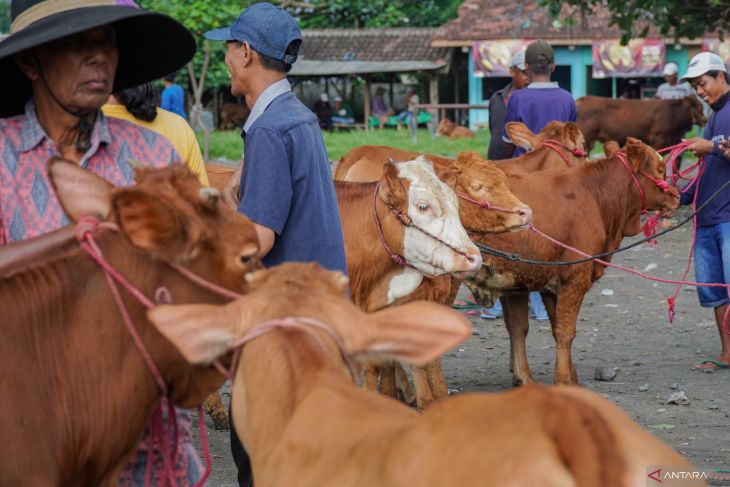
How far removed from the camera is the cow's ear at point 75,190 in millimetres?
2965

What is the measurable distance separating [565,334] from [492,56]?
2953 cm

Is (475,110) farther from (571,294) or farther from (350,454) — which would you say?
(350,454)

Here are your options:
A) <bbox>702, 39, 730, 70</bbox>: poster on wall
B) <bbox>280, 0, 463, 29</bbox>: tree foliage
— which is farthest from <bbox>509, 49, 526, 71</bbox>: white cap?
<bbox>280, 0, 463, 29</bbox>: tree foliage

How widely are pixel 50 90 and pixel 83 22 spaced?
0.25 meters

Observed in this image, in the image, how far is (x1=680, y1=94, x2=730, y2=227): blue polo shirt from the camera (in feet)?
29.1

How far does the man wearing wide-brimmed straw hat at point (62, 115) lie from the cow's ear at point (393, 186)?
3.46 metres

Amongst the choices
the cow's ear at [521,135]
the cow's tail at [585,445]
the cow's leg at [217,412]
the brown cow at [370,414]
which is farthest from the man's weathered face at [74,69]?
the cow's ear at [521,135]

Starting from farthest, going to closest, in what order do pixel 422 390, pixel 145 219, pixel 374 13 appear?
pixel 374 13 < pixel 422 390 < pixel 145 219

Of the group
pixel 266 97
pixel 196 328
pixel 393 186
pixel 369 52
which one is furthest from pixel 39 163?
pixel 369 52

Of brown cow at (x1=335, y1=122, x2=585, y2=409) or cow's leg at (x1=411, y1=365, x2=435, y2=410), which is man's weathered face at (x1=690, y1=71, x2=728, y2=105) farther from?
cow's leg at (x1=411, y1=365, x2=435, y2=410)

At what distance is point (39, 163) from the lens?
3.21 metres

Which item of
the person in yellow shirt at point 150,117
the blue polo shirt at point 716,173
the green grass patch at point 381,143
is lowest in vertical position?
the green grass patch at point 381,143

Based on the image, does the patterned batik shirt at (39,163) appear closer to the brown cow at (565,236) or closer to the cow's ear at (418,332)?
the cow's ear at (418,332)

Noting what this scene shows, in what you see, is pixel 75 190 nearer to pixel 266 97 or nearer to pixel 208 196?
pixel 208 196
